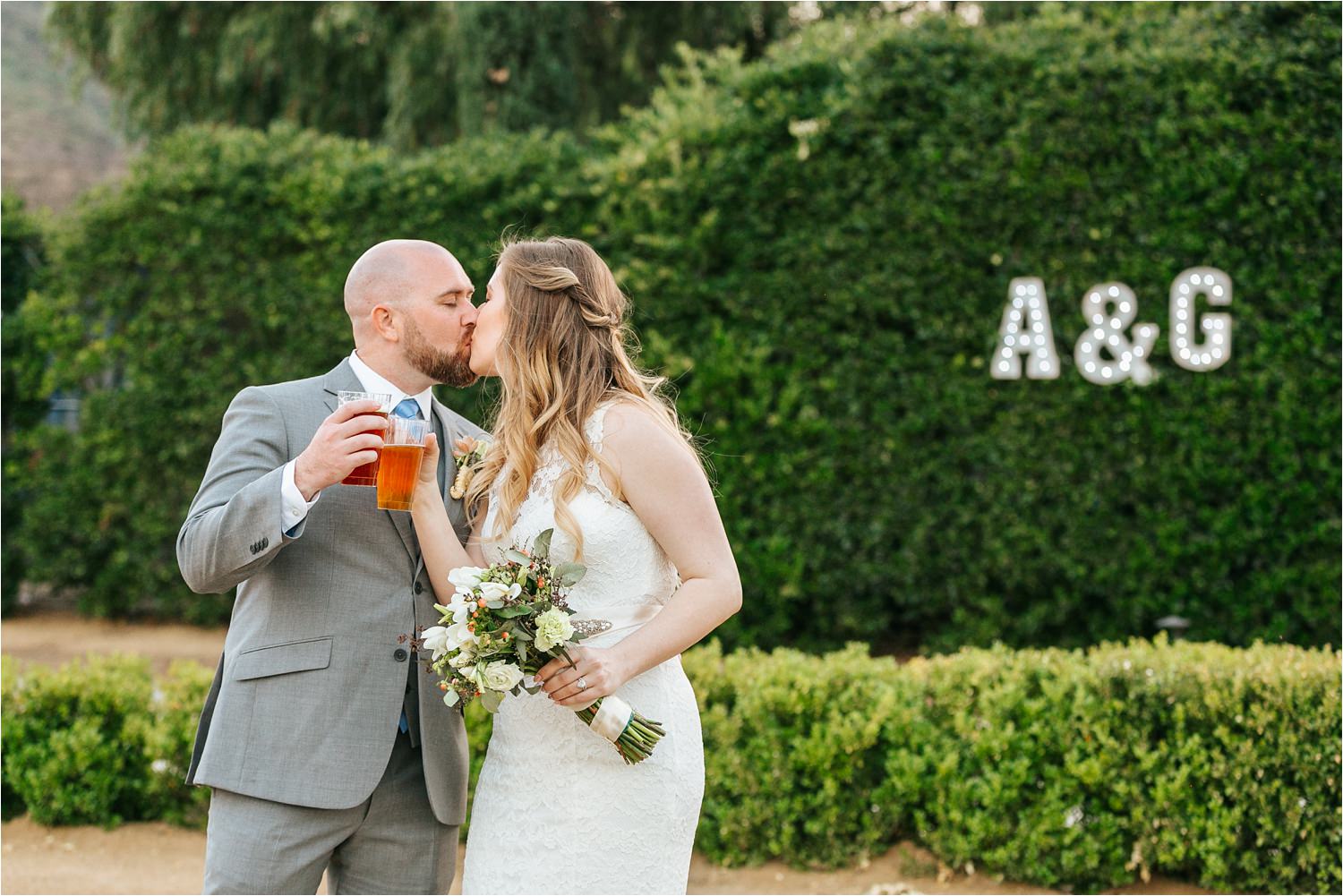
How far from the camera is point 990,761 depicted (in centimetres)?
472

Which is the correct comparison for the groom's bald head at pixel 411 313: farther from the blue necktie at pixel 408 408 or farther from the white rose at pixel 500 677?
the white rose at pixel 500 677

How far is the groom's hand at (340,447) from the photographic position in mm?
2422

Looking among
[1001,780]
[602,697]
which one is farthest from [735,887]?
[602,697]

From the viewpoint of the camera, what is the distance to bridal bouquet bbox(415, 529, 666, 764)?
2.31 metres

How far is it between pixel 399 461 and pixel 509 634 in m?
0.48

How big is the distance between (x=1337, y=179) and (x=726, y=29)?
6669 millimetres

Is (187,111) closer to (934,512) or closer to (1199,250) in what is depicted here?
(934,512)

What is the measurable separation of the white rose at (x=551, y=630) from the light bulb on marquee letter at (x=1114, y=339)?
18.0 feet

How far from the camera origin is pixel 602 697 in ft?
7.90

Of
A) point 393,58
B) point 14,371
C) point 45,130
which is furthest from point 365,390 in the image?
point 45,130

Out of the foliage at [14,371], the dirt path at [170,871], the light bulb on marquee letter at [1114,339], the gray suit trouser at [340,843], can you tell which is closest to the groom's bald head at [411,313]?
the gray suit trouser at [340,843]

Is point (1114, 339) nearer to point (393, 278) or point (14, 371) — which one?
point (393, 278)

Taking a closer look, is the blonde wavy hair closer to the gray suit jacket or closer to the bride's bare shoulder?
the bride's bare shoulder

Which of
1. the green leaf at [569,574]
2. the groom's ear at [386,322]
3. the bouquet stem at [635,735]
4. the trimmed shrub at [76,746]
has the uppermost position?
the groom's ear at [386,322]
